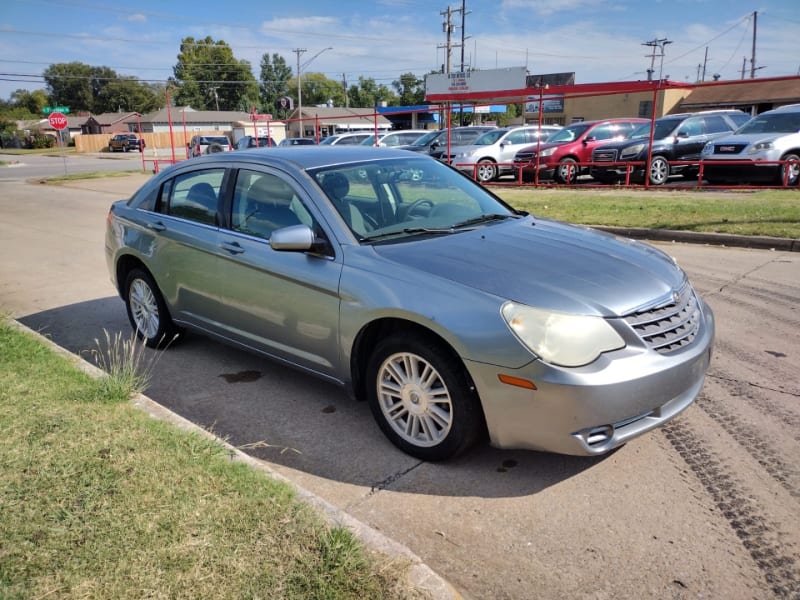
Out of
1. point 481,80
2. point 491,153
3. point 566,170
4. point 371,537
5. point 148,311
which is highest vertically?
point 481,80

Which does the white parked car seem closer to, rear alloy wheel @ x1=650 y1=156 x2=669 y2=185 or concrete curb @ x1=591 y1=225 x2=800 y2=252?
rear alloy wheel @ x1=650 y1=156 x2=669 y2=185

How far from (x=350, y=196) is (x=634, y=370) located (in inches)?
81.5

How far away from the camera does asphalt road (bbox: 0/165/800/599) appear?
2.69 m

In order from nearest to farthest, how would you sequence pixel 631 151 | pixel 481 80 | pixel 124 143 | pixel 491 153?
pixel 631 151
pixel 491 153
pixel 481 80
pixel 124 143

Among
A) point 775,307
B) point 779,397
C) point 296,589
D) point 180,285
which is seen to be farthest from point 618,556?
point 775,307

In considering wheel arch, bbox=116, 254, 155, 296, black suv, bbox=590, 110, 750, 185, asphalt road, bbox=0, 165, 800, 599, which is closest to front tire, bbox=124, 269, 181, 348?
wheel arch, bbox=116, 254, 155, 296

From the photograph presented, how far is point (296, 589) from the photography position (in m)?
2.38

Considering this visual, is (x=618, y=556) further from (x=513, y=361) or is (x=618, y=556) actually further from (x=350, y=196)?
(x=350, y=196)

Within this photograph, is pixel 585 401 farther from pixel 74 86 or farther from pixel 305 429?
pixel 74 86

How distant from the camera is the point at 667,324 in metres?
3.29

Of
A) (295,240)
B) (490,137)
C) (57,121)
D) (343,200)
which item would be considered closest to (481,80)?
(57,121)

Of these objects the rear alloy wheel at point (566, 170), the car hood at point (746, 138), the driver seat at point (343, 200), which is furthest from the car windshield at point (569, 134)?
the driver seat at point (343, 200)

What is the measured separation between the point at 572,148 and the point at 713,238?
8.56 meters

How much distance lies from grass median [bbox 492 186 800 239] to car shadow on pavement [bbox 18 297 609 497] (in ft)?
23.9
